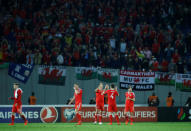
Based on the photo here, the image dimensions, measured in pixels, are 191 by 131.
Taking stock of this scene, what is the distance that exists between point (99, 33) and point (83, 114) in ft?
24.4

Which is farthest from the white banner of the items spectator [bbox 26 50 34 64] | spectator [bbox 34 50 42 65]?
spectator [bbox 26 50 34 64]

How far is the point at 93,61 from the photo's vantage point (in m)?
28.6

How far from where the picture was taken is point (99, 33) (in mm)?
30734

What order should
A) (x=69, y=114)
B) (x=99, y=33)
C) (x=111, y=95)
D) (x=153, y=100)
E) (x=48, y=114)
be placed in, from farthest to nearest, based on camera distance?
(x=99, y=33) < (x=153, y=100) < (x=69, y=114) < (x=48, y=114) < (x=111, y=95)

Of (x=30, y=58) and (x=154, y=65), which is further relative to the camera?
(x=154, y=65)

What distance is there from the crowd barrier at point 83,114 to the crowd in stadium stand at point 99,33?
11.6 ft

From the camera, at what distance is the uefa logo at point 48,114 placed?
24469mm

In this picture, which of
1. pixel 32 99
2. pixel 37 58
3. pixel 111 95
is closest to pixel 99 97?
pixel 111 95

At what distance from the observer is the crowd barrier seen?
24375 millimetres

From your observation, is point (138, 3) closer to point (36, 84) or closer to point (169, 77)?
point (169, 77)

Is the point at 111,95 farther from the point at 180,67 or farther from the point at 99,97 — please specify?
the point at 180,67

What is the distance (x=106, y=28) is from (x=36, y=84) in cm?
673

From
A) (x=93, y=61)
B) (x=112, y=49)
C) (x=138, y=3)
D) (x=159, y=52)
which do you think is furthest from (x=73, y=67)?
(x=138, y=3)

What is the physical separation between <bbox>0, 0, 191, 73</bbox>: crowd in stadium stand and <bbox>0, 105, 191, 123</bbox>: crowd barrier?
11.6 feet
